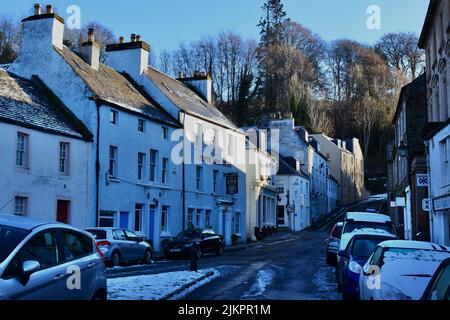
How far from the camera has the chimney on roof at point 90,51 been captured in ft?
102

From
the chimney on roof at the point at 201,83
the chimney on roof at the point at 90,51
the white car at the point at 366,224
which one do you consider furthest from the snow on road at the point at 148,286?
the chimney on roof at the point at 201,83

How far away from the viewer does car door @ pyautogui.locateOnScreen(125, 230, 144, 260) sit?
22.5 meters

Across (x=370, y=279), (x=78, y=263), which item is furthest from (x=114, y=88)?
(x=78, y=263)

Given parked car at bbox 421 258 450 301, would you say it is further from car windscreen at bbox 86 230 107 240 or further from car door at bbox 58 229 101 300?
car windscreen at bbox 86 230 107 240

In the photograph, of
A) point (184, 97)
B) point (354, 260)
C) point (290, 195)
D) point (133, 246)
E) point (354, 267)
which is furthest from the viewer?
point (290, 195)

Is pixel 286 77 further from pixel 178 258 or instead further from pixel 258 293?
pixel 258 293

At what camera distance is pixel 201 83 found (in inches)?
1799

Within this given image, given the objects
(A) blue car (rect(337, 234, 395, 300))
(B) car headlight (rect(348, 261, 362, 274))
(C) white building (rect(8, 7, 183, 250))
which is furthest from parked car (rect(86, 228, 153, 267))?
(B) car headlight (rect(348, 261, 362, 274))

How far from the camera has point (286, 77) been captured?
2480 inches

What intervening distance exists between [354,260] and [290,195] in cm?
4569

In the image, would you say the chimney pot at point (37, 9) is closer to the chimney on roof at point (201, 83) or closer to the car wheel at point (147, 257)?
the car wheel at point (147, 257)

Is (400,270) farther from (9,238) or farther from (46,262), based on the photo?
(9,238)

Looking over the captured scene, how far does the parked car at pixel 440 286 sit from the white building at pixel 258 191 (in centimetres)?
3794
